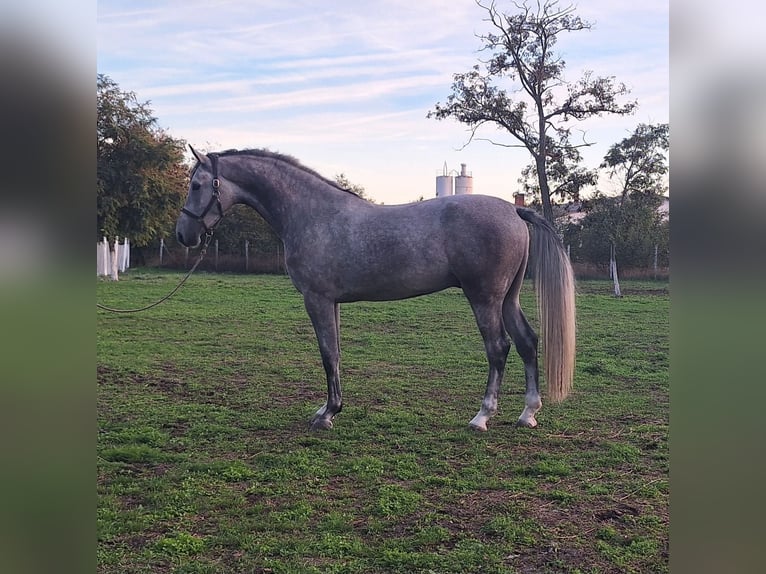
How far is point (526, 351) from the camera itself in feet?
14.4

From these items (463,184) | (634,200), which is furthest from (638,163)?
(463,184)

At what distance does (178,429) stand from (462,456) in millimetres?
2150

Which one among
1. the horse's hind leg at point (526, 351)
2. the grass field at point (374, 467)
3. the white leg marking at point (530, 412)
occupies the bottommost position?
the grass field at point (374, 467)

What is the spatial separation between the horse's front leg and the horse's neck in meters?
0.64

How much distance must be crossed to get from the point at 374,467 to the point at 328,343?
1208 millimetres

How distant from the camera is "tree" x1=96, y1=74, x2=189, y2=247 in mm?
12641

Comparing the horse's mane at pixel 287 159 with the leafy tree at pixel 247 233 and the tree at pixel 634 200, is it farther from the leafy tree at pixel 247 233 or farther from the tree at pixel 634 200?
the leafy tree at pixel 247 233

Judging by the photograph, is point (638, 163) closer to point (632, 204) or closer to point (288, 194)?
point (632, 204)

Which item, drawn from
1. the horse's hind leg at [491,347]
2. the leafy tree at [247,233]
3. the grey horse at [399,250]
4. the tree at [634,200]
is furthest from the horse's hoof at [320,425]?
the leafy tree at [247,233]

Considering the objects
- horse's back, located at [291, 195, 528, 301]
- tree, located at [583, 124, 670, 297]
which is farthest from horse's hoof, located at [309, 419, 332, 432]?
tree, located at [583, 124, 670, 297]

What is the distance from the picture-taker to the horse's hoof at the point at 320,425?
4195mm
